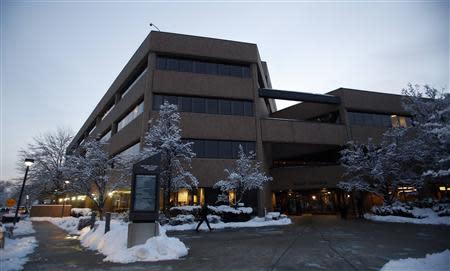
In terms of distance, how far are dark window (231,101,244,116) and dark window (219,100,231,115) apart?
0.44 metres

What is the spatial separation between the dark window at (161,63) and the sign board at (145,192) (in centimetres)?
2057

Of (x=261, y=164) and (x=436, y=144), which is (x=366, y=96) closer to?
(x=436, y=144)

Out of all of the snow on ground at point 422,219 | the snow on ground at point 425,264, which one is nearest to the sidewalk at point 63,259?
the snow on ground at point 425,264

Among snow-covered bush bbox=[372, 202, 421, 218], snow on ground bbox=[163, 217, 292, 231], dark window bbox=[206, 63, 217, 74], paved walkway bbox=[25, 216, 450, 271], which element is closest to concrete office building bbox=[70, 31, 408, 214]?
dark window bbox=[206, 63, 217, 74]

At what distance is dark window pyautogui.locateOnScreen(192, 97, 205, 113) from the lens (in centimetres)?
2947

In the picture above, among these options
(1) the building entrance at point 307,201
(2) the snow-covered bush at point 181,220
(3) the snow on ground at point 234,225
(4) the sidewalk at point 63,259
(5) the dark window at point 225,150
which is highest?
(5) the dark window at point 225,150

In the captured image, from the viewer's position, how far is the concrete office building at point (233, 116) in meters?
28.6

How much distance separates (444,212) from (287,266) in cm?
1986

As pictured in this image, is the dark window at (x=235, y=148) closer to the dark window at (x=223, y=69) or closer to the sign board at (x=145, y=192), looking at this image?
the dark window at (x=223, y=69)

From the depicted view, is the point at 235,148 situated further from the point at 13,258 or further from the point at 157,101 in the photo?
the point at 13,258

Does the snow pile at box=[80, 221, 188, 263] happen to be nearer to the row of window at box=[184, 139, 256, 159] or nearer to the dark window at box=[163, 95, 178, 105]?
the row of window at box=[184, 139, 256, 159]

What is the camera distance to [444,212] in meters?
21.2

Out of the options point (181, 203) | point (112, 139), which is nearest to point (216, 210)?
point (181, 203)

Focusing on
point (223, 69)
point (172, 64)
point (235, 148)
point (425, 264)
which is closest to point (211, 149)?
point (235, 148)
